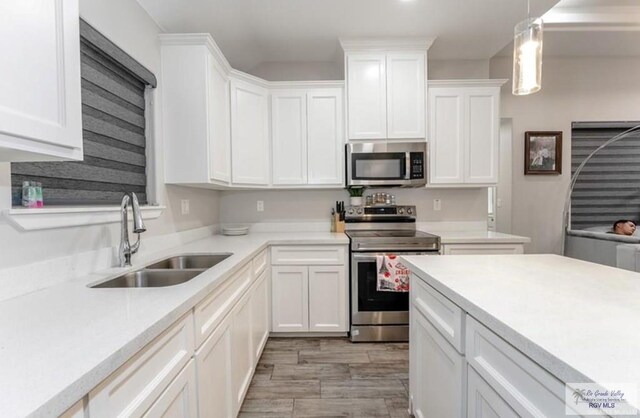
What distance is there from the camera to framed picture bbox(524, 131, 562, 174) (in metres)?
3.79

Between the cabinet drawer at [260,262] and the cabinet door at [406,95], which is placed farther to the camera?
the cabinet door at [406,95]

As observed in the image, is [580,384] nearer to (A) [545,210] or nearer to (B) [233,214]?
(B) [233,214]

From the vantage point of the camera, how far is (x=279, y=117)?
2.90 meters

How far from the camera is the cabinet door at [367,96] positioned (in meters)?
2.77

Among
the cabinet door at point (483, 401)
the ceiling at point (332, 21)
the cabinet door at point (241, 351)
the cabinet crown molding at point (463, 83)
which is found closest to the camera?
the cabinet door at point (483, 401)

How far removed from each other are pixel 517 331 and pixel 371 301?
1.91m

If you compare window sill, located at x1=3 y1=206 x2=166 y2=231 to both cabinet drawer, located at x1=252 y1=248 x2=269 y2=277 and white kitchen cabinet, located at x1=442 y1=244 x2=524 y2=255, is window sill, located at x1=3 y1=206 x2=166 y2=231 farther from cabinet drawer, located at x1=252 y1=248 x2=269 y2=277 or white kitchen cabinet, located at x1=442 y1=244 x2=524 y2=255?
white kitchen cabinet, located at x1=442 y1=244 x2=524 y2=255

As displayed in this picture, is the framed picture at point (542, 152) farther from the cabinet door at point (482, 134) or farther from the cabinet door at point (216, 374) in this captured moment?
the cabinet door at point (216, 374)

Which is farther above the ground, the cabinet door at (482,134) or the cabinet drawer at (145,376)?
the cabinet door at (482,134)

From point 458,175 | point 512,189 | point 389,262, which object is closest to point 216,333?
point 389,262

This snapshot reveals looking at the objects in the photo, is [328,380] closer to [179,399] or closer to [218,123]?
[179,399]

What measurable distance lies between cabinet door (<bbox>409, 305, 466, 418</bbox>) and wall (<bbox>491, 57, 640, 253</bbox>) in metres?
3.11

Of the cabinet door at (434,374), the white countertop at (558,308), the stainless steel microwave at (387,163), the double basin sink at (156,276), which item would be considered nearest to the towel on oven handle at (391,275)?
the stainless steel microwave at (387,163)

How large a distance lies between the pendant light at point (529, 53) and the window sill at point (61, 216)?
2.07m
